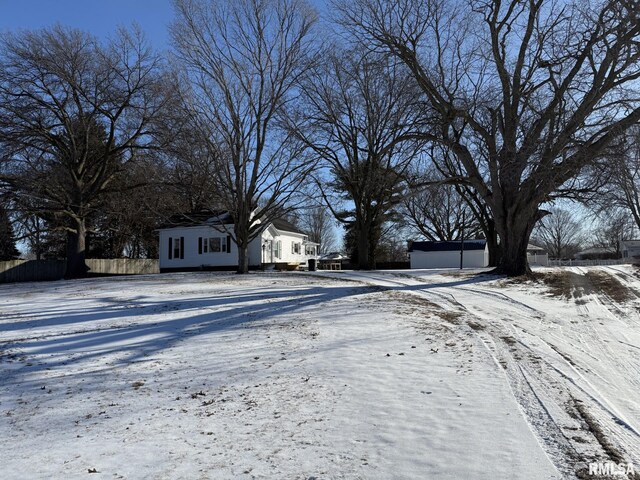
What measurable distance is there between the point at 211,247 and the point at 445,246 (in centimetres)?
2129

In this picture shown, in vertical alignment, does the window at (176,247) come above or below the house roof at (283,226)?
below

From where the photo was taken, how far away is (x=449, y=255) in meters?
44.8

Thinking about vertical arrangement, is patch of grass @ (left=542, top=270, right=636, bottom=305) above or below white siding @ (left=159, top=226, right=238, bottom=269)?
below

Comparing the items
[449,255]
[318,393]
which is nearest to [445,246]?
[449,255]

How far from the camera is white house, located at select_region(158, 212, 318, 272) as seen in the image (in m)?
37.4

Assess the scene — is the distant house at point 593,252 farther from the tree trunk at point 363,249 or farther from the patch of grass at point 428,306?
the patch of grass at point 428,306

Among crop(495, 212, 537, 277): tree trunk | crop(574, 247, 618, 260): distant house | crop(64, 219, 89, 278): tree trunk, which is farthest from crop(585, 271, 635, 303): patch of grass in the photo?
crop(574, 247, 618, 260): distant house

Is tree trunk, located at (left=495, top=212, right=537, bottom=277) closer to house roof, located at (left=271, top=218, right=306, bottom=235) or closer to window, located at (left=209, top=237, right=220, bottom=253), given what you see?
house roof, located at (left=271, top=218, right=306, bottom=235)

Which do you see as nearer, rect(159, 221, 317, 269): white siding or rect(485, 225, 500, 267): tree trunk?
rect(159, 221, 317, 269): white siding

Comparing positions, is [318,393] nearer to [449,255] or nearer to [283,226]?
[283,226]

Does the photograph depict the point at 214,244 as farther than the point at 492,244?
No

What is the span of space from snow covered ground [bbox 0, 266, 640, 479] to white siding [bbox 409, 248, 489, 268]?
34107mm

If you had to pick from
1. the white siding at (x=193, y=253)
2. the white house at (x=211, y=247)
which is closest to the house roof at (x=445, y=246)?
the white house at (x=211, y=247)

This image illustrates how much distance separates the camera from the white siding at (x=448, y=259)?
44.5 meters
